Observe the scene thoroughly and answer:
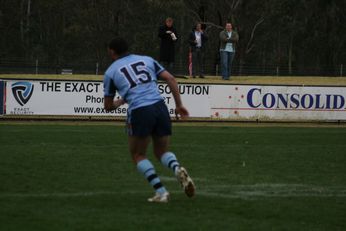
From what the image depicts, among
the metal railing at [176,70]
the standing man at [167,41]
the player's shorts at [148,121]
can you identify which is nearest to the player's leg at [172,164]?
the player's shorts at [148,121]

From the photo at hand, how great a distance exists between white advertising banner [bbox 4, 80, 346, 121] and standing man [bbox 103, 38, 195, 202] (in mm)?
15066

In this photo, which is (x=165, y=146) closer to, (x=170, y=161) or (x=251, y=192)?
(x=170, y=161)

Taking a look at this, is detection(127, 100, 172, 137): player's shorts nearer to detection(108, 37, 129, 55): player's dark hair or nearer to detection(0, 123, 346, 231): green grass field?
detection(108, 37, 129, 55): player's dark hair

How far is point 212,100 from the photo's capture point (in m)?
25.4

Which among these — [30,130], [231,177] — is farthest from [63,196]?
[30,130]

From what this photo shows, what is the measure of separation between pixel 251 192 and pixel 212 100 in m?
14.8

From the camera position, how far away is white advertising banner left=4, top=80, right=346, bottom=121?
2441 cm

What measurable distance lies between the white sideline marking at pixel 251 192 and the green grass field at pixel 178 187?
1 cm

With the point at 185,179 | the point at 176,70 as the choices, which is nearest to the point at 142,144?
the point at 185,179

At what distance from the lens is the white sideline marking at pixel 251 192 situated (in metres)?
10.1

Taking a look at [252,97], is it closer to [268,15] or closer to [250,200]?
[250,200]

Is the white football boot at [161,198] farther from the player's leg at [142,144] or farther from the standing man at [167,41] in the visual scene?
the standing man at [167,41]

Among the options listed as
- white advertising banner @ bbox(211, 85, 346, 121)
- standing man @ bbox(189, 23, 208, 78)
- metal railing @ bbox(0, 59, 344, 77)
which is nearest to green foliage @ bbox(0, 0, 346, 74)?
metal railing @ bbox(0, 59, 344, 77)

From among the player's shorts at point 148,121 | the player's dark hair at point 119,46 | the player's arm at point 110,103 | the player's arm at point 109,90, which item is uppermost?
the player's dark hair at point 119,46
